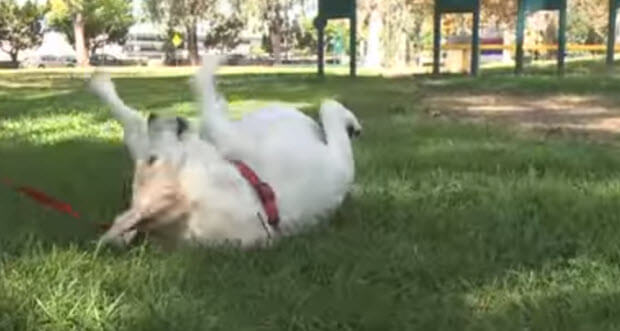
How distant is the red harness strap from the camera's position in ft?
11.0

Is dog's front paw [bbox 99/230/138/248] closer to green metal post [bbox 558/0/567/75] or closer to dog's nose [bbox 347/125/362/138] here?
dog's nose [bbox 347/125/362/138]

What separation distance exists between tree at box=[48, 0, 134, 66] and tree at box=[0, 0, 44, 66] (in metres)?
1.13

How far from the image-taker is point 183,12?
167 ft

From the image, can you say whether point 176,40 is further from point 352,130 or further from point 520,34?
point 352,130

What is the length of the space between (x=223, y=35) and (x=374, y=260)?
6026 centimetres

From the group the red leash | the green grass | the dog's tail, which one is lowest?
the green grass

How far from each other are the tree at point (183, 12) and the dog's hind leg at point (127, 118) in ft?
151

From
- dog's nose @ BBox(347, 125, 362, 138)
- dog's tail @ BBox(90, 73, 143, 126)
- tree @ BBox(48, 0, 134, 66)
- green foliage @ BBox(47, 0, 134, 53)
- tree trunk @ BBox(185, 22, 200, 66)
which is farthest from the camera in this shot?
green foliage @ BBox(47, 0, 134, 53)

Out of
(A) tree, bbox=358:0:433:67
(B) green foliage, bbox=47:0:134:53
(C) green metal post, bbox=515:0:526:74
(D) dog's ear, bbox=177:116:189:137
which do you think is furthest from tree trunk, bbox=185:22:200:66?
(D) dog's ear, bbox=177:116:189:137

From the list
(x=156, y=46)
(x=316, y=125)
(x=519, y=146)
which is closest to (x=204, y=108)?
(x=316, y=125)

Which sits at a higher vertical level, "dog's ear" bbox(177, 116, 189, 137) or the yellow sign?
"dog's ear" bbox(177, 116, 189, 137)

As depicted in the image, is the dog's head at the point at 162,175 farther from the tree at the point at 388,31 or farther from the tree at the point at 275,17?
the tree at the point at 275,17

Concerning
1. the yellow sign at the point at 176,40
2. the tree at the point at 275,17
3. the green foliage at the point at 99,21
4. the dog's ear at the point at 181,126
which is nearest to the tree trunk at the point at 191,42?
the yellow sign at the point at 176,40

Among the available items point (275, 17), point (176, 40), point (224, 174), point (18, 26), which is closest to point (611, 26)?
point (224, 174)
